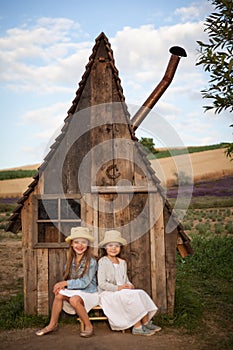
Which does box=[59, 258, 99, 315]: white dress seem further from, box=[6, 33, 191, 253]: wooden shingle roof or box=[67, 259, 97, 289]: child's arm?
box=[6, 33, 191, 253]: wooden shingle roof

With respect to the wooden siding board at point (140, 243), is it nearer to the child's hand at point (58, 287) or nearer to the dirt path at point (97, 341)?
the dirt path at point (97, 341)

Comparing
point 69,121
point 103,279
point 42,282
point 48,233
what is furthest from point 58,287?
point 69,121

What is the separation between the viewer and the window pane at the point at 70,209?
7.11 metres

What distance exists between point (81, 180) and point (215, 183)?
2480 cm

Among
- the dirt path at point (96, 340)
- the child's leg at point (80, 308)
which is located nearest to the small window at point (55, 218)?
the child's leg at point (80, 308)

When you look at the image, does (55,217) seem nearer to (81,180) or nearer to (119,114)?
(81,180)

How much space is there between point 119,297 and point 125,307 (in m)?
0.16

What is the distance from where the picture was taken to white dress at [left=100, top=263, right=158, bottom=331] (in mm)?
6008

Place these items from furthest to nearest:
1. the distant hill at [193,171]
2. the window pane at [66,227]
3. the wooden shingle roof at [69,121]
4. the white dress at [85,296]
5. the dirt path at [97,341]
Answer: the distant hill at [193,171]
the window pane at [66,227]
the wooden shingle roof at [69,121]
the white dress at [85,296]
the dirt path at [97,341]

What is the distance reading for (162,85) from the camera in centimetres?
771

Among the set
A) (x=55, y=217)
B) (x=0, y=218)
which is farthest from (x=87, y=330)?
(x=0, y=218)

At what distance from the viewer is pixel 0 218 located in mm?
24656

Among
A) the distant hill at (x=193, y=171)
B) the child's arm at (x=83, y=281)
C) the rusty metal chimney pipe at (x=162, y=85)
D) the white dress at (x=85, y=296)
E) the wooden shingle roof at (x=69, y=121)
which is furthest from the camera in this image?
the distant hill at (x=193, y=171)

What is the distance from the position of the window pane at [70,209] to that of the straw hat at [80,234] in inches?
23.2
